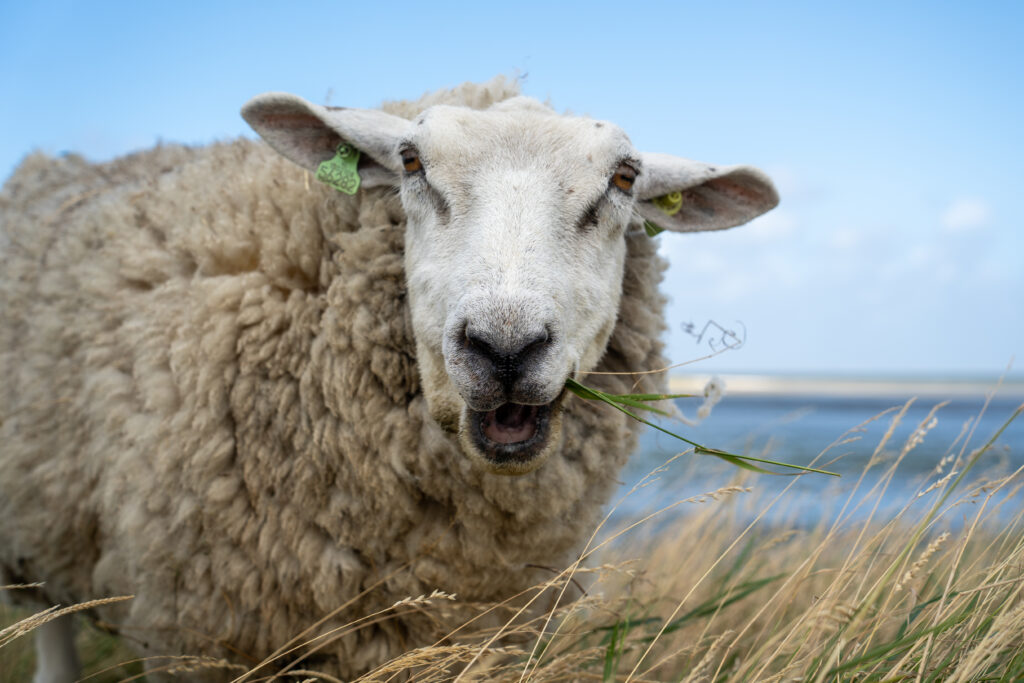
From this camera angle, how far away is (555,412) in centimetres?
208

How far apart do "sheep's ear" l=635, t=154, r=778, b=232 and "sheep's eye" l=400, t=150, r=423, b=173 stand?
767 mm

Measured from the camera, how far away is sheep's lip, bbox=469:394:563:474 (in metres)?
1.97

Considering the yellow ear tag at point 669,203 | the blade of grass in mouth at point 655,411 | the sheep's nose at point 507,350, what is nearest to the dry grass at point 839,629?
the blade of grass in mouth at point 655,411

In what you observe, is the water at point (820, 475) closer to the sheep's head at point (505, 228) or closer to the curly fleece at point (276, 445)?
the curly fleece at point (276, 445)

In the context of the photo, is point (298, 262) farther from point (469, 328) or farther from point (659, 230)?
point (659, 230)

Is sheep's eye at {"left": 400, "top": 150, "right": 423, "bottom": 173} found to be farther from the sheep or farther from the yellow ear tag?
the yellow ear tag

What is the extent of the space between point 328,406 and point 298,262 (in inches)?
20.6

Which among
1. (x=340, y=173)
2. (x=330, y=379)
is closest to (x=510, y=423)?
(x=330, y=379)

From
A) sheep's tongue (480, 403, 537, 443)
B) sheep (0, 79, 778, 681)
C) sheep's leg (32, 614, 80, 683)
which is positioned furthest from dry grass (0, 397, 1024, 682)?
sheep's leg (32, 614, 80, 683)

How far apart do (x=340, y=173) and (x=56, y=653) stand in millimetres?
2681

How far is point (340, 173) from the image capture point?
2.55 metres

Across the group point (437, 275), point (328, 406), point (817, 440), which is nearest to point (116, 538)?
point (328, 406)

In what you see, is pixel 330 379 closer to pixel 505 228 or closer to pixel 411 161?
pixel 411 161

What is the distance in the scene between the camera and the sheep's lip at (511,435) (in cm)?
197
